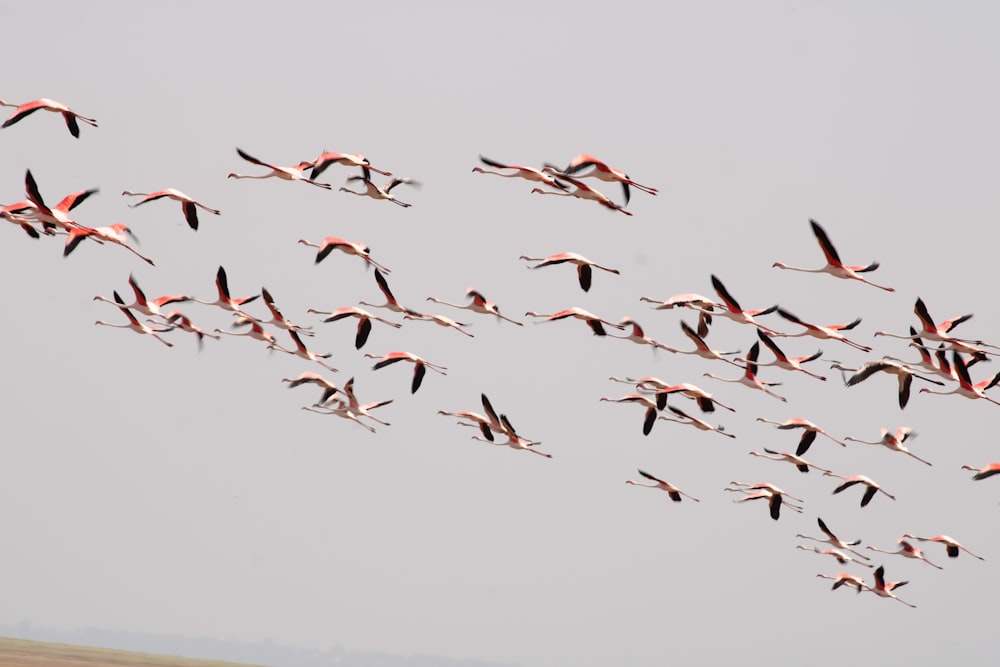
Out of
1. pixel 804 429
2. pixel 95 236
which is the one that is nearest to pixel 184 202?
pixel 95 236

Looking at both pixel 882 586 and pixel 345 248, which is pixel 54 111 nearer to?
pixel 345 248

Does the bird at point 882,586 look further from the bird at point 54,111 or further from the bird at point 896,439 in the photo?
the bird at point 54,111

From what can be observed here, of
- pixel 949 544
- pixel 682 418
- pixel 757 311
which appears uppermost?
pixel 757 311

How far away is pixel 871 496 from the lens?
38781mm

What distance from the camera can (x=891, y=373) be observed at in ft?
114

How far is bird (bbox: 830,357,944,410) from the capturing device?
107 ft

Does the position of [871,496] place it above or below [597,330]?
below

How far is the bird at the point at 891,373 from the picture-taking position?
107 feet

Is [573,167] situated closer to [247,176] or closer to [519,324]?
[519,324]

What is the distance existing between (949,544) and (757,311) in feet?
36.0

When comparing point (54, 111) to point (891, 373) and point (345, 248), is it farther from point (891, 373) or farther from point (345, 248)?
point (891, 373)

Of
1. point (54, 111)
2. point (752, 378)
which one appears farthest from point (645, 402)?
Answer: point (54, 111)

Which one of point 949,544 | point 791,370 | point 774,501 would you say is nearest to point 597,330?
point 791,370

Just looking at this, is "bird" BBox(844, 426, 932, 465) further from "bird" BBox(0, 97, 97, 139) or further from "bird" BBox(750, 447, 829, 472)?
"bird" BBox(0, 97, 97, 139)
